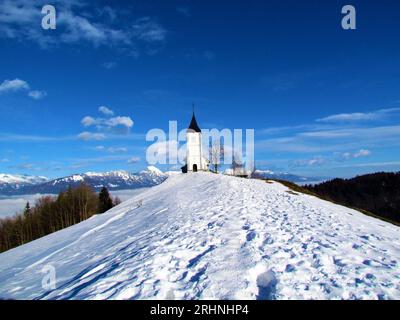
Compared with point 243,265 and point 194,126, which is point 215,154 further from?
point 243,265

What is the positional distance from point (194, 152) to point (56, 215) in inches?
1575

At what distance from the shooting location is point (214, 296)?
9.12 metres

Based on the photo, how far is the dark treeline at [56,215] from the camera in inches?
3319

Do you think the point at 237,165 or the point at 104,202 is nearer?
the point at 104,202

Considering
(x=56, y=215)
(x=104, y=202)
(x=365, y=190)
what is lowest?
(x=56, y=215)

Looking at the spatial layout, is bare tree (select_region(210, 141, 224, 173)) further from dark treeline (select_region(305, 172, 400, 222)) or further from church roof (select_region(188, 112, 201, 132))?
dark treeline (select_region(305, 172, 400, 222))

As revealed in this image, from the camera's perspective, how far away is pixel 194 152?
271ft

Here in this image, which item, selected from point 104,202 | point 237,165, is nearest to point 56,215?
point 104,202

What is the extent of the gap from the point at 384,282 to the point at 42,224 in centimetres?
9282

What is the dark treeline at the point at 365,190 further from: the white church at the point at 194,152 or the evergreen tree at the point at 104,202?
the evergreen tree at the point at 104,202

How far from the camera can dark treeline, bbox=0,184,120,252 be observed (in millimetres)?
84312

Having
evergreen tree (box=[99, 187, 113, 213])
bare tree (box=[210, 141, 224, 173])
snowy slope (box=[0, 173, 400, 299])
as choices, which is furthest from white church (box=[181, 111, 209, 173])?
snowy slope (box=[0, 173, 400, 299])

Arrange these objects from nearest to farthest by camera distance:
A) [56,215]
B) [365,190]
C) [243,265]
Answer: [243,265], [56,215], [365,190]
